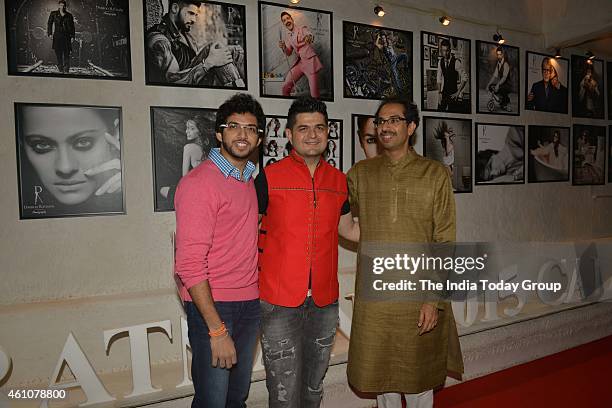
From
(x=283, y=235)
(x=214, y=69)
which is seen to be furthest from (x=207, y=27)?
(x=283, y=235)

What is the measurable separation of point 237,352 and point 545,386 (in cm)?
270

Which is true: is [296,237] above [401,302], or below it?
above

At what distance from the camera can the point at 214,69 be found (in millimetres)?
3250

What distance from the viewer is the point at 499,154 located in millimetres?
4613

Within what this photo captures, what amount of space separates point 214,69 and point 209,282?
1901 millimetres

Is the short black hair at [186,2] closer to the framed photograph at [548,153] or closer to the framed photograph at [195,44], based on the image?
the framed photograph at [195,44]

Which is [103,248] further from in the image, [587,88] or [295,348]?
[587,88]

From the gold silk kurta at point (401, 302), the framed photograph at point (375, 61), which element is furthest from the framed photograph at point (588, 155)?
the gold silk kurta at point (401, 302)

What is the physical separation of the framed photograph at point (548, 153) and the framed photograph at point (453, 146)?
A: 0.92 meters

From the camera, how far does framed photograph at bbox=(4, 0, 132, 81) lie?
272cm

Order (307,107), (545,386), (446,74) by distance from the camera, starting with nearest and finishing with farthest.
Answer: (307,107), (545,386), (446,74)

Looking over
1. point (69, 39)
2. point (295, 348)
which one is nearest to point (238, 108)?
point (295, 348)

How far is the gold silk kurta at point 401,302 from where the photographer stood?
2.35 metres

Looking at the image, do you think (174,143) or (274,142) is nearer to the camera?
(174,143)
